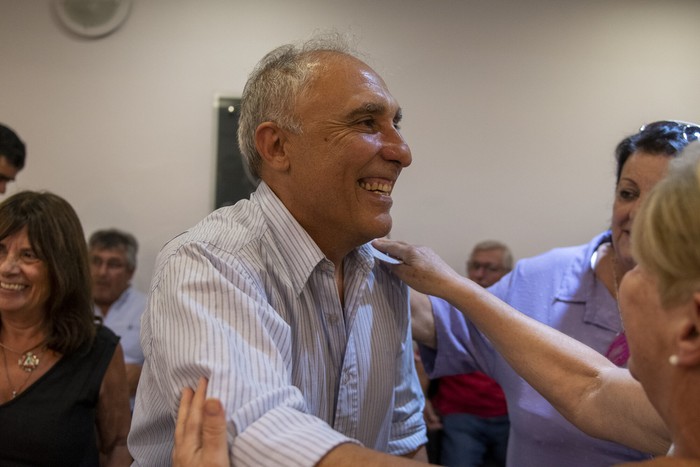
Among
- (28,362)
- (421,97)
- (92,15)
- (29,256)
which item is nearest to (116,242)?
(92,15)

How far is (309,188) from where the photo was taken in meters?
1.39

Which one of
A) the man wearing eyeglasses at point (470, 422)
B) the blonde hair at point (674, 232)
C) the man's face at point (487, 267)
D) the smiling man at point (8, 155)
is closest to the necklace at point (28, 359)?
the smiling man at point (8, 155)

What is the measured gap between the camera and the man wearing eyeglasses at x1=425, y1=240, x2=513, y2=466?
336 centimetres

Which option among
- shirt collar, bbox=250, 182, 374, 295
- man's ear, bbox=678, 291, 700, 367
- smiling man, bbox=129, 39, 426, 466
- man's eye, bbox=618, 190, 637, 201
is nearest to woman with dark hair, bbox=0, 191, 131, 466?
smiling man, bbox=129, 39, 426, 466

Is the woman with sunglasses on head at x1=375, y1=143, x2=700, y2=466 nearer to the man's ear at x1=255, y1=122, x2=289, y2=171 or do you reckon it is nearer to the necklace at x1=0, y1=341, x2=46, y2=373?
the man's ear at x1=255, y1=122, x2=289, y2=171

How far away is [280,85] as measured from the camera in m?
1.41

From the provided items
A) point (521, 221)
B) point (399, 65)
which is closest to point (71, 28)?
point (399, 65)

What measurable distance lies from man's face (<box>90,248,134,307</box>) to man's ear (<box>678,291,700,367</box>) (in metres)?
3.16

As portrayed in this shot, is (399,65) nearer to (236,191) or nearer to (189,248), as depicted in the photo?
(236,191)

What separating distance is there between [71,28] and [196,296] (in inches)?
122

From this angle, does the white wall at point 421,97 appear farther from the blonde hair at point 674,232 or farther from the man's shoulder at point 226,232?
the blonde hair at point 674,232

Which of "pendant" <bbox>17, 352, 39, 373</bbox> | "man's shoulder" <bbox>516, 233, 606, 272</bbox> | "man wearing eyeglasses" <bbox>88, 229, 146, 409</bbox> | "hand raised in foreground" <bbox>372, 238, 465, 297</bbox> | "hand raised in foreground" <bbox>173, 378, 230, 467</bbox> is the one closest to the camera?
"hand raised in foreground" <bbox>173, 378, 230, 467</bbox>

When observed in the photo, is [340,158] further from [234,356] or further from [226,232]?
[234,356]

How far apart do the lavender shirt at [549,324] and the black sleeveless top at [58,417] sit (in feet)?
3.28
